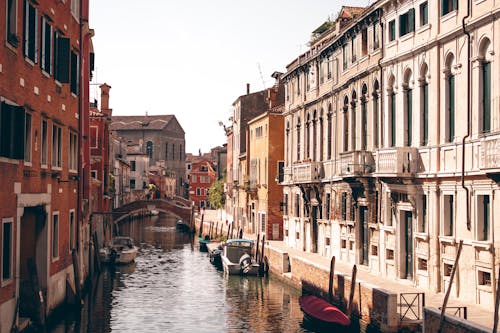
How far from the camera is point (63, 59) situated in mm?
22375

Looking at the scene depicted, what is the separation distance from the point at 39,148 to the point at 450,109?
11785 mm

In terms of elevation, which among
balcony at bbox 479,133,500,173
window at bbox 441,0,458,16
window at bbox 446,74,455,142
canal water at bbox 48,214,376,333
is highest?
window at bbox 441,0,458,16

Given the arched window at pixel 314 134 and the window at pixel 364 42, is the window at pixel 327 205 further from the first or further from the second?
the window at pixel 364 42

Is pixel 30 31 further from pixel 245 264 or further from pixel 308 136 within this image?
pixel 308 136

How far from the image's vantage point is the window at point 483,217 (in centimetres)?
1984

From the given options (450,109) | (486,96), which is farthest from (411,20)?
(486,96)

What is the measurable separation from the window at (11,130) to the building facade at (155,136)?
9568 centimetres

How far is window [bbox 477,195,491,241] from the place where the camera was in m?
19.8

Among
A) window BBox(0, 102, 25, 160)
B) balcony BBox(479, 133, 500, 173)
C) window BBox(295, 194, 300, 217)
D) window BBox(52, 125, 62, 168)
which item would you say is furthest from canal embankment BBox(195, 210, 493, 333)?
window BBox(0, 102, 25, 160)

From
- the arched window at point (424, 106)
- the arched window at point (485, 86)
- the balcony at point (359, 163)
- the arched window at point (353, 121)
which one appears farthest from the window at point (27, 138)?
the arched window at point (353, 121)

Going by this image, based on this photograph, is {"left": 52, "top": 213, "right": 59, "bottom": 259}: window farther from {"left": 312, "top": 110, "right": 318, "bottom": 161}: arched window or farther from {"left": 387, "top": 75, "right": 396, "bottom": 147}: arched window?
{"left": 312, "top": 110, "right": 318, "bottom": 161}: arched window

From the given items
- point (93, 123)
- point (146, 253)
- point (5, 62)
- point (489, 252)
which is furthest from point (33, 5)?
point (146, 253)

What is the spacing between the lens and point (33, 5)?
61.4ft

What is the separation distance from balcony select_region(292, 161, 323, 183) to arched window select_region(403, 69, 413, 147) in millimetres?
10064
